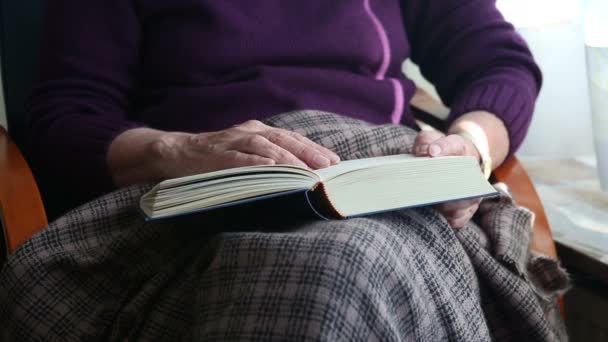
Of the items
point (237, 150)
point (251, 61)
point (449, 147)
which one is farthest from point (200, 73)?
point (449, 147)

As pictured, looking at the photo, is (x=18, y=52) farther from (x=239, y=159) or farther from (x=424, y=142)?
(x=424, y=142)

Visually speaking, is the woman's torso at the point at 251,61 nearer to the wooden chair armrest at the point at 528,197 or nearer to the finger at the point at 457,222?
the wooden chair armrest at the point at 528,197

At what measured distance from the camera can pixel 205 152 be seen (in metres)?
0.91

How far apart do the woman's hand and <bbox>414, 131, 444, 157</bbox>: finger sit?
0.11 m

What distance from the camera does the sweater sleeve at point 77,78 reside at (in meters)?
1.08

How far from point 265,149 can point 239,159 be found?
3 cm

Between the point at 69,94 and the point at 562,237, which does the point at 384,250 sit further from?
the point at 69,94

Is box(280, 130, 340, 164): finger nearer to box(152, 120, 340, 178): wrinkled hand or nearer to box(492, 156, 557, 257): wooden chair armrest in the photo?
box(152, 120, 340, 178): wrinkled hand

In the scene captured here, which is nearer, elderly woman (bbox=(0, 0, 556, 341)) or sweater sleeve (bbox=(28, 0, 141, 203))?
elderly woman (bbox=(0, 0, 556, 341))

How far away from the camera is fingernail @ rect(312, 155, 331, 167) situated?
823mm

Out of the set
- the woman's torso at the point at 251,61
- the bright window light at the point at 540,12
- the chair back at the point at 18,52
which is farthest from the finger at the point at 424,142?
the chair back at the point at 18,52

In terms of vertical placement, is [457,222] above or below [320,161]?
below

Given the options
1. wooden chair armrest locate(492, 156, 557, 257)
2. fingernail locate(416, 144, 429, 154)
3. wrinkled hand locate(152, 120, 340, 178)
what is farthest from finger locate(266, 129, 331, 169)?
wooden chair armrest locate(492, 156, 557, 257)

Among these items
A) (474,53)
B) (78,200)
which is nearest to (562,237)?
(474,53)
